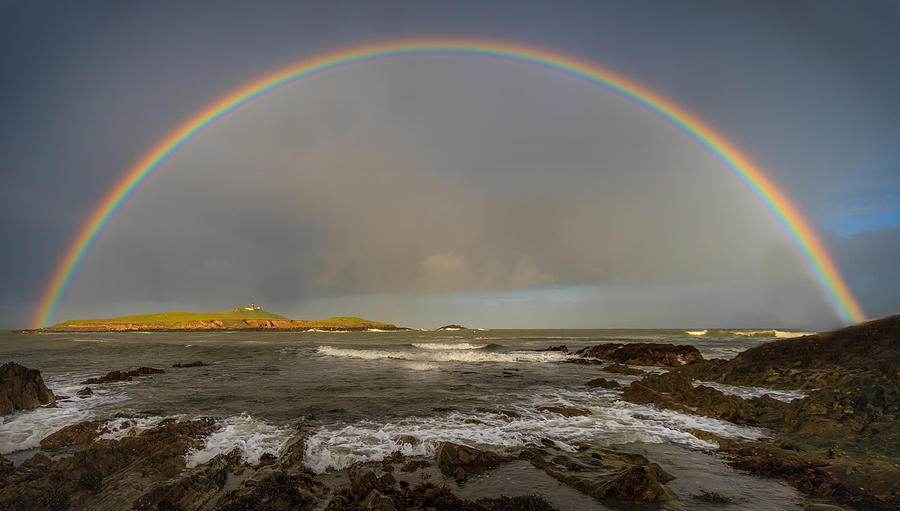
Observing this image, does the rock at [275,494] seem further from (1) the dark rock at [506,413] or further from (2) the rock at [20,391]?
(2) the rock at [20,391]

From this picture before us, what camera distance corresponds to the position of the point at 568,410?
15.1 m

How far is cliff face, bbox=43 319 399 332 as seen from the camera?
508 feet

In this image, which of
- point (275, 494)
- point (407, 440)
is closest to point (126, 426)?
point (275, 494)

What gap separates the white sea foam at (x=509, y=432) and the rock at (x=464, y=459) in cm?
87

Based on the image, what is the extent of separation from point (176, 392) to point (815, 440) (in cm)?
2613

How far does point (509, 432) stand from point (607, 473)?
4.28 metres

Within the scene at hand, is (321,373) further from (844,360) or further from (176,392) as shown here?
(844,360)

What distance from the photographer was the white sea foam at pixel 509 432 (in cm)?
1052

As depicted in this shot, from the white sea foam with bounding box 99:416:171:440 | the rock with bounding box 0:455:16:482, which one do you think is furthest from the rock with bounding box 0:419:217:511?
the white sea foam with bounding box 99:416:171:440

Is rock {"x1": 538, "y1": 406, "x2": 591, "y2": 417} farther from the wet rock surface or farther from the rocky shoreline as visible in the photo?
the wet rock surface

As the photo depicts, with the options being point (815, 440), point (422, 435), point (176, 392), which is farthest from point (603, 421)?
point (176, 392)

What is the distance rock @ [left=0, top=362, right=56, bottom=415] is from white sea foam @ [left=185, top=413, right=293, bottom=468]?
8825 mm

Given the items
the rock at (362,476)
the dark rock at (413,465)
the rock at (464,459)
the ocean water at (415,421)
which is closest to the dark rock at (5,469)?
the ocean water at (415,421)

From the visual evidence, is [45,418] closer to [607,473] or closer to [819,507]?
[607,473]
